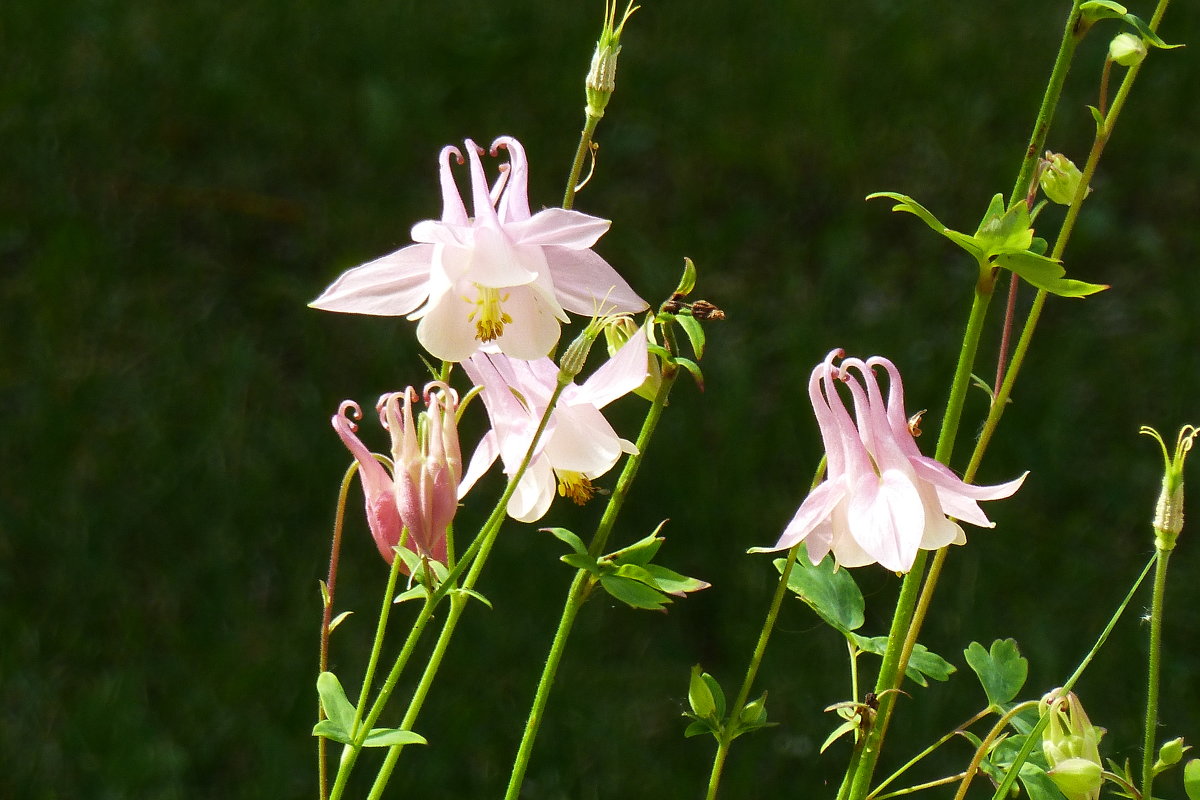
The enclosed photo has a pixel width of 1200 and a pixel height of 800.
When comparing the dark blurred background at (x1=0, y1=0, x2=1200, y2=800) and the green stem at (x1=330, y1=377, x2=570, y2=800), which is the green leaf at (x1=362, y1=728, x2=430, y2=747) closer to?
the green stem at (x1=330, y1=377, x2=570, y2=800)

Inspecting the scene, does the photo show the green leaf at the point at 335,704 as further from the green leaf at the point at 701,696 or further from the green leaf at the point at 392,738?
the green leaf at the point at 701,696

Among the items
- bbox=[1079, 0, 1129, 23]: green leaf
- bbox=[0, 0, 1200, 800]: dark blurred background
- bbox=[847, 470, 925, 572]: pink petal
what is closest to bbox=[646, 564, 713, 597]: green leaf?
bbox=[847, 470, 925, 572]: pink petal

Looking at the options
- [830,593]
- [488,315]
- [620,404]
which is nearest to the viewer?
[488,315]

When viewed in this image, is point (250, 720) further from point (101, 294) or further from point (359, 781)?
point (101, 294)

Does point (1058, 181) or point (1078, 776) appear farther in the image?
point (1058, 181)

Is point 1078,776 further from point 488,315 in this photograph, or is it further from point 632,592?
point 488,315

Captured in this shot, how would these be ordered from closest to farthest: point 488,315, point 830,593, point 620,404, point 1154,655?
point 1154,655
point 488,315
point 830,593
point 620,404

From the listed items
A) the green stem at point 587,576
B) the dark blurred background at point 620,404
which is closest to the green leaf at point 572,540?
the green stem at point 587,576

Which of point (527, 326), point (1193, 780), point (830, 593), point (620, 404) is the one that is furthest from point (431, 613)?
point (620, 404)
